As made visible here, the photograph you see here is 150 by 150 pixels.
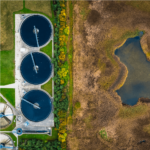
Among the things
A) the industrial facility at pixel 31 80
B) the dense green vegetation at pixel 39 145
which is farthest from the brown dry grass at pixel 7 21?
the dense green vegetation at pixel 39 145

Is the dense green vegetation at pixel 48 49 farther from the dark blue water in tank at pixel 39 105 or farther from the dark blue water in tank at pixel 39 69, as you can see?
the dark blue water in tank at pixel 39 105

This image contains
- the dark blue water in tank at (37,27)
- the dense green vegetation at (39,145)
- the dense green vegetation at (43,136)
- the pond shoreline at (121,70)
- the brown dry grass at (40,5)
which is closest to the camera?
the dense green vegetation at (39,145)

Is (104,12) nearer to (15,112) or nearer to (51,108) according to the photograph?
(51,108)

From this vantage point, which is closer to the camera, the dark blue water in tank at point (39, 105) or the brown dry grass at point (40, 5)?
the dark blue water in tank at point (39, 105)

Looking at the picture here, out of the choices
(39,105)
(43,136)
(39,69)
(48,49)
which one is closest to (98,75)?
(48,49)

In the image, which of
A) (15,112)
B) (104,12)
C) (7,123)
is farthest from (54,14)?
(7,123)

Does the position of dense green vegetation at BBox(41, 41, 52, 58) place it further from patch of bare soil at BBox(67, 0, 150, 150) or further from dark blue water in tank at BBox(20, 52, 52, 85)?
patch of bare soil at BBox(67, 0, 150, 150)

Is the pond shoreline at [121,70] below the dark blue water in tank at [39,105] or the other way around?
the other way around
